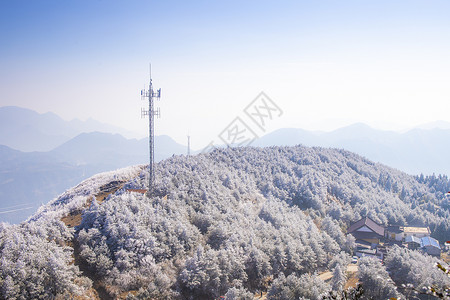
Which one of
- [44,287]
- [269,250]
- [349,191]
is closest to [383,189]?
[349,191]

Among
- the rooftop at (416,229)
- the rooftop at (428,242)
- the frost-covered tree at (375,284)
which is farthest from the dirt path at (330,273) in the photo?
the rooftop at (416,229)

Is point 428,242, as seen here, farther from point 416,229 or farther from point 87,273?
point 87,273

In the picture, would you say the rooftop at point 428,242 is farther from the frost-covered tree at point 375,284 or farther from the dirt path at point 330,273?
the frost-covered tree at point 375,284

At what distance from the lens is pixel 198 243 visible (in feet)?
140

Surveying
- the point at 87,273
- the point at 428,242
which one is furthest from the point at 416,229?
the point at 87,273

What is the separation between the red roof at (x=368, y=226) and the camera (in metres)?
63.7

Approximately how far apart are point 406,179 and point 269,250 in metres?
85.8

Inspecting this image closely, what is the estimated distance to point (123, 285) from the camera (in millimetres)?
32688

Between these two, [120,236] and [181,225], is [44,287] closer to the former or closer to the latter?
[120,236]

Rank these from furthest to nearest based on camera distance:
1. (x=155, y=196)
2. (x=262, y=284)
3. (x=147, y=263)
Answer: (x=155, y=196) → (x=262, y=284) → (x=147, y=263)

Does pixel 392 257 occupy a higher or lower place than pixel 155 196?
lower

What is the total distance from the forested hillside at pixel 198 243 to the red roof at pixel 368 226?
2361 millimetres

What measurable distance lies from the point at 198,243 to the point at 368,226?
39.5 m

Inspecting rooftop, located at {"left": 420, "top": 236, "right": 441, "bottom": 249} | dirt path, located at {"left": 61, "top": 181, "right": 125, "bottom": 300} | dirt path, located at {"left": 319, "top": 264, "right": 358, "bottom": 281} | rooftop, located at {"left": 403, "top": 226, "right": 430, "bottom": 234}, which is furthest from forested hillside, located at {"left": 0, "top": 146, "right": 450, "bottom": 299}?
rooftop, located at {"left": 420, "top": 236, "right": 441, "bottom": 249}
